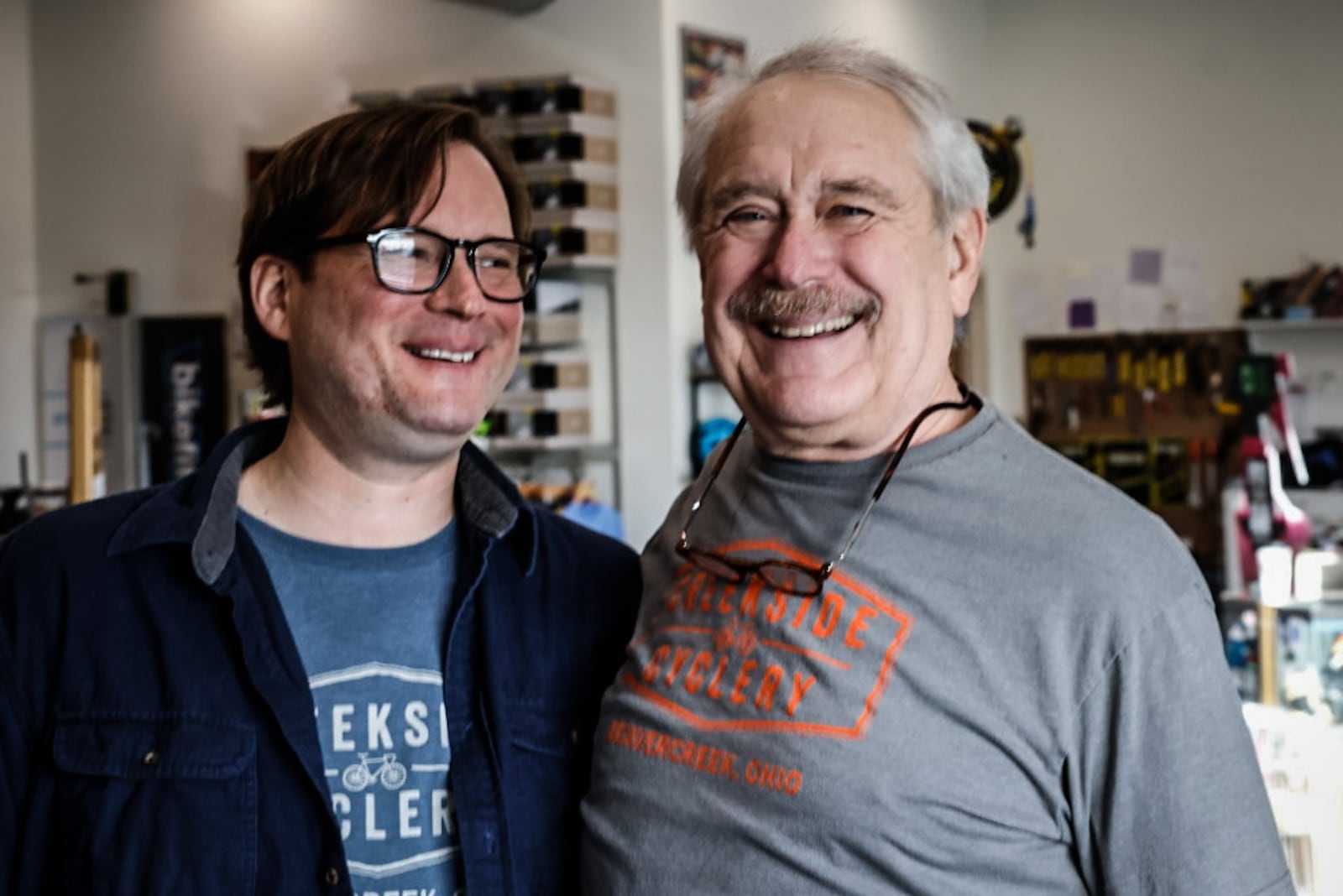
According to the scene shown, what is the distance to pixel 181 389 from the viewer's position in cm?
A: 671

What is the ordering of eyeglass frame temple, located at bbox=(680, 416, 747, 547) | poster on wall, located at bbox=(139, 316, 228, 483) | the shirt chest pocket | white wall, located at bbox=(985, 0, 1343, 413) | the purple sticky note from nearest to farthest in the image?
the shirt chest pocket < eyeglass frame temple, located at bbox=(680, 416, 747, 547) < poster on wall, located at bbox=(139, 316, 228, 483) < white wall, located at bbox=(985, 0, 1343, 413) < the purple sticky note

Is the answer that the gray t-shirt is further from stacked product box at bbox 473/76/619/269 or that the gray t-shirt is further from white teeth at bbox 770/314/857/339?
stacked product box at bbox 473/76/619/269

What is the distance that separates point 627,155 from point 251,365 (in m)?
3.61

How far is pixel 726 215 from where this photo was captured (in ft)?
5.15

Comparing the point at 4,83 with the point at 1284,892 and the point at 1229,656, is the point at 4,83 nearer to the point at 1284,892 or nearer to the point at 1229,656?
the point at 1229,656

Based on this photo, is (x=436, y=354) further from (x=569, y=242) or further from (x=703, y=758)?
(x=569, y=242)

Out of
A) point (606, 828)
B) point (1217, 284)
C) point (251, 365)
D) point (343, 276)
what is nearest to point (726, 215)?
point (343, 276)

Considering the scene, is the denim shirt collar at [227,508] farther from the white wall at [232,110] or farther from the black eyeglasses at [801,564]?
the white wall at [232,110]

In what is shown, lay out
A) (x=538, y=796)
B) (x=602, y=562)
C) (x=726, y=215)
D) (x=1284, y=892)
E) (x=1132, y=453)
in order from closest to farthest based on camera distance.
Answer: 1. (x=1284, y=892)
2. (x=726, y=215)
3. (x=538, y=796)
4. (x=602, y=562)
5. (x=1132, y=453)

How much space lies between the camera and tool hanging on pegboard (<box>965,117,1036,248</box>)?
22.2ft

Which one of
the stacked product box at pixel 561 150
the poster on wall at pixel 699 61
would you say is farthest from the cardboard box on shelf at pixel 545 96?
the poster on wall at pixel 699 61

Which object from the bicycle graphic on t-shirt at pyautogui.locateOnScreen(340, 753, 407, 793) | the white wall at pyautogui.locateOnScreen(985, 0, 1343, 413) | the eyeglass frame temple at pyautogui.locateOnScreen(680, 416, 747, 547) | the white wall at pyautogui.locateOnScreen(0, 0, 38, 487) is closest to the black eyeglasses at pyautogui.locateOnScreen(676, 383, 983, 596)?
the eyeglass frame temple at pyautogui.locateOnScreen(680, 416, 747, 547)

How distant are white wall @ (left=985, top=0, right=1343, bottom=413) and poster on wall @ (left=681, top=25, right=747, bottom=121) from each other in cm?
316

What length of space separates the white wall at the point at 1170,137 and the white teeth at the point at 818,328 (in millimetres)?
6862
